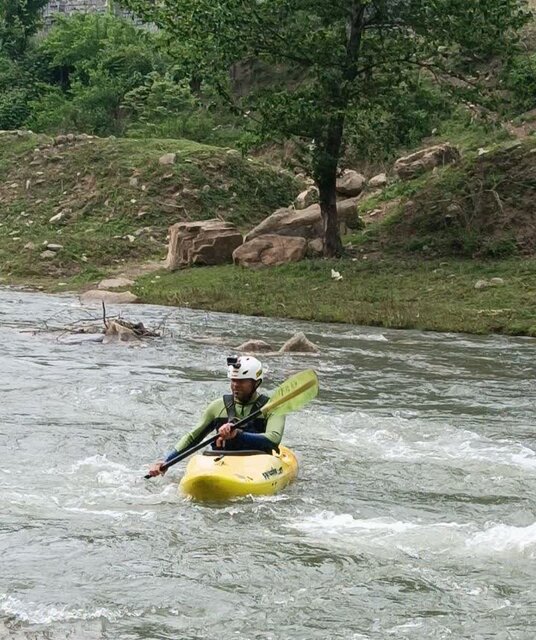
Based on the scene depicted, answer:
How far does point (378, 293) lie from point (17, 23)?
118 feet

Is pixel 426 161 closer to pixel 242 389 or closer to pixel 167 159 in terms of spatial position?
pixel 167 159

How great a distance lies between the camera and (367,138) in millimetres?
22578

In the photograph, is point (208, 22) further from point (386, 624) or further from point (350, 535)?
point (386, 624)

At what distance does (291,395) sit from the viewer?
911 cm

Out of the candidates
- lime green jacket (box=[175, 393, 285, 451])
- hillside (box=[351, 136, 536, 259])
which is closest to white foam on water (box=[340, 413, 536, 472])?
lime green jacket (box=[175, 393, 285, 451])

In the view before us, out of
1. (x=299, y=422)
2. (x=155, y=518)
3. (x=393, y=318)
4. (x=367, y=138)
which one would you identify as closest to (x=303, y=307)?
(x=393, y=318)

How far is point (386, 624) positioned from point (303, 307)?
14.2 metres

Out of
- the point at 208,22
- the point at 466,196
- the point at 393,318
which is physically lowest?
the point at 393,318

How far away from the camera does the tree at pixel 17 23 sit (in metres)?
50.1

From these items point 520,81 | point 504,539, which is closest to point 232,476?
point 504,539

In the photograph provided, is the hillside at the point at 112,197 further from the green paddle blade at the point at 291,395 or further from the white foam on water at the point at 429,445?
→ the green paddle blade at the point at 291,395

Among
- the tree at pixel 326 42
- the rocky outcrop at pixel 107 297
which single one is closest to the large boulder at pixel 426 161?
the tree at pixel 326 42

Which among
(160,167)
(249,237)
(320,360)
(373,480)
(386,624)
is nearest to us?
(386,624)

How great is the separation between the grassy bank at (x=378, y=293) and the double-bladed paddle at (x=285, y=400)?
342 inches
